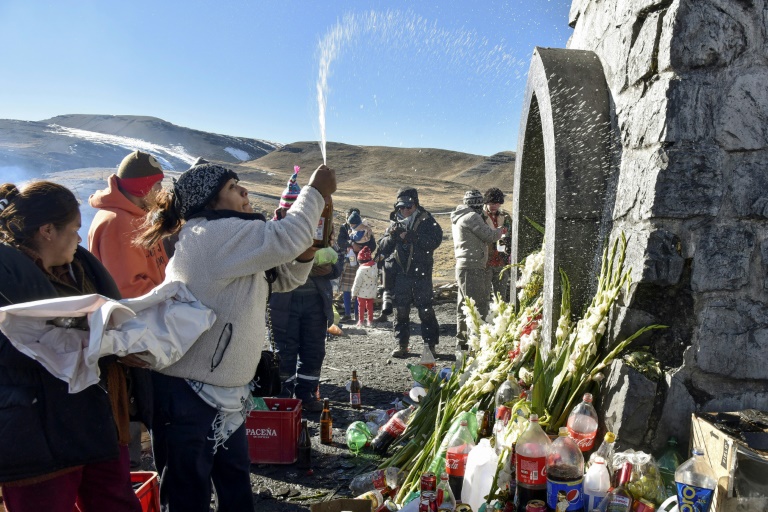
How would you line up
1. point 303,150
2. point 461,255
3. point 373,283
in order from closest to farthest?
1. point 461,255
2. point 373,283
3. point 303,150

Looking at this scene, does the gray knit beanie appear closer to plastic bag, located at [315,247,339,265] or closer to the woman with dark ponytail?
the woman with dark ponytail

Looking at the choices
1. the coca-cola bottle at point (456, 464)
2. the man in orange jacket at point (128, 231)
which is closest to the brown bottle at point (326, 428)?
the man in orange jacket at point (128, 231)

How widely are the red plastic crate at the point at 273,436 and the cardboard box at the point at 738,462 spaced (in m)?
2.92

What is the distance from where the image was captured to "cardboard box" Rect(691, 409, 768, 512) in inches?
87.3

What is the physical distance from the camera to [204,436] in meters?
2.63

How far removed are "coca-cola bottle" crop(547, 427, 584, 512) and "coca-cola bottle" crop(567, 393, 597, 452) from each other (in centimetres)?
18

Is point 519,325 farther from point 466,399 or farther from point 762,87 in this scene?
point 762,87

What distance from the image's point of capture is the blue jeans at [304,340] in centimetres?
548

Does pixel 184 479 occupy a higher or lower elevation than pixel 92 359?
lower

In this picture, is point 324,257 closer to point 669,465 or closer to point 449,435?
point 449,435

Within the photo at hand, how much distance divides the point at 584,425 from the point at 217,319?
1721mm

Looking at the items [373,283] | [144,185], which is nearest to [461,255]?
[373,283]

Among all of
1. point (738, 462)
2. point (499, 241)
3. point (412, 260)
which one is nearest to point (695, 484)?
point (738, 462)

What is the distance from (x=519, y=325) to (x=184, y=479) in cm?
230
